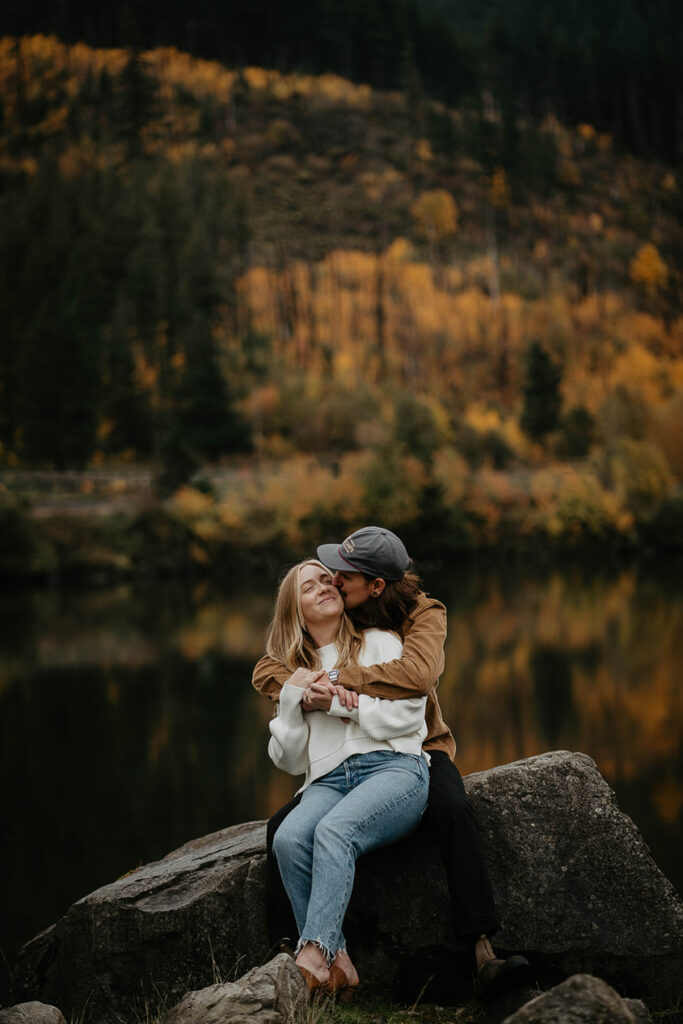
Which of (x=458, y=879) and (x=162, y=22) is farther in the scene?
(x=162, y=22)

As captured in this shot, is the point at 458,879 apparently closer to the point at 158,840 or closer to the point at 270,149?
the point at 158,840

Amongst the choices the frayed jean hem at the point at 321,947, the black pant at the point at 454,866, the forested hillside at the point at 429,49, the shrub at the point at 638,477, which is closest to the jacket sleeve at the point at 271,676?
the black pant at the point at 454,866

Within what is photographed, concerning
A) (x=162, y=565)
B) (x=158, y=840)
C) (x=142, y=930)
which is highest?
(x=142, y=930)

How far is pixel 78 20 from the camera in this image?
533 feet

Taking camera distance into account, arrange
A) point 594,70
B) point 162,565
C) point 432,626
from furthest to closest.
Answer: point 594,70, point 162,565, point 432,626

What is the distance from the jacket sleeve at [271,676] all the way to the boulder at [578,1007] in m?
1.86

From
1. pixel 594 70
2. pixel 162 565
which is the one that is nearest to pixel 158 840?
pixel 162 565

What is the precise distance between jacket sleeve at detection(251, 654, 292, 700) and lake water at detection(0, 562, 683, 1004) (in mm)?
4690

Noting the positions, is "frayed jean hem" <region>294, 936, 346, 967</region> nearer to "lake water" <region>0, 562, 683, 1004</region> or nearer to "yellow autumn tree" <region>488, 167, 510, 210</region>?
"lake water" <region>0, 562, 683, 1004</region>

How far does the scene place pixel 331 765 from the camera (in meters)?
4.85

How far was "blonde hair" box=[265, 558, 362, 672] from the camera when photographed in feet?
16.3

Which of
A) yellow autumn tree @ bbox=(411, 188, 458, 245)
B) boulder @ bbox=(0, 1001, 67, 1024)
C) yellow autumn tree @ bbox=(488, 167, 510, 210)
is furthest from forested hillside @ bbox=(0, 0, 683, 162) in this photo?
boulder @ bbox=(0, 1001, 67, 1024)

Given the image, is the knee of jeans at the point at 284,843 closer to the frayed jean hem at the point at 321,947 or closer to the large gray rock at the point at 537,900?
the frayed jean hem at the point at 321,947

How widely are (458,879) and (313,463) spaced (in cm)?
5501
